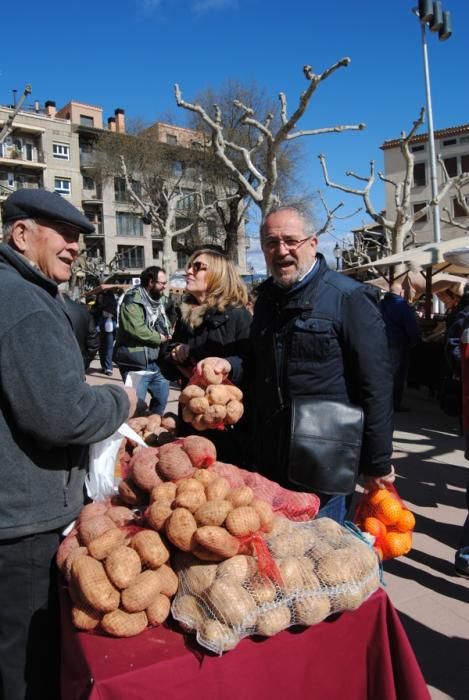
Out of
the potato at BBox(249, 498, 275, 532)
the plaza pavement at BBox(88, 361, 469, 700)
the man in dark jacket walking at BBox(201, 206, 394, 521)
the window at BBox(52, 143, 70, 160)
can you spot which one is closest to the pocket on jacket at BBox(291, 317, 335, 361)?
the man in dark jacket walking at BBox(201, 206, 394, 521)

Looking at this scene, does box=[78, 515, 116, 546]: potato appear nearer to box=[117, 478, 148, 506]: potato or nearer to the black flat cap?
box=[117, 478, 148, 506]: potato

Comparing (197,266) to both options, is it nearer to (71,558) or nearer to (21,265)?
(21,265)

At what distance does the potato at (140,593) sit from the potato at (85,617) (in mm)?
84

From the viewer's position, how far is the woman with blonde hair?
9.62 feet

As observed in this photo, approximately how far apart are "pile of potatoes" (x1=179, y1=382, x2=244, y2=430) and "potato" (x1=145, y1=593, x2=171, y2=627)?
0.89 meters

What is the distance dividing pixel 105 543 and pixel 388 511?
141cm

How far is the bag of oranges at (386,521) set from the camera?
237 cm

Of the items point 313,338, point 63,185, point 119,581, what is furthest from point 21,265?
point 63,185

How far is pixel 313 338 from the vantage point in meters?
2.26

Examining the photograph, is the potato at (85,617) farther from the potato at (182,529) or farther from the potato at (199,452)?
the potato at (199,452)

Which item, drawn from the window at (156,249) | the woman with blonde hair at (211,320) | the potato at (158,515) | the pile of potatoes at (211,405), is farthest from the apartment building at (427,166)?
the potato at (158,515)

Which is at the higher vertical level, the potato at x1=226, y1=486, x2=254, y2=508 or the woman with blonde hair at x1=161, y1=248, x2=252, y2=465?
the woman with blonde hair at x1=161, y1=248, x2=252, y2=465

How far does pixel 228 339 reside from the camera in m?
2.96

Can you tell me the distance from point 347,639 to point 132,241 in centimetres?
5228
